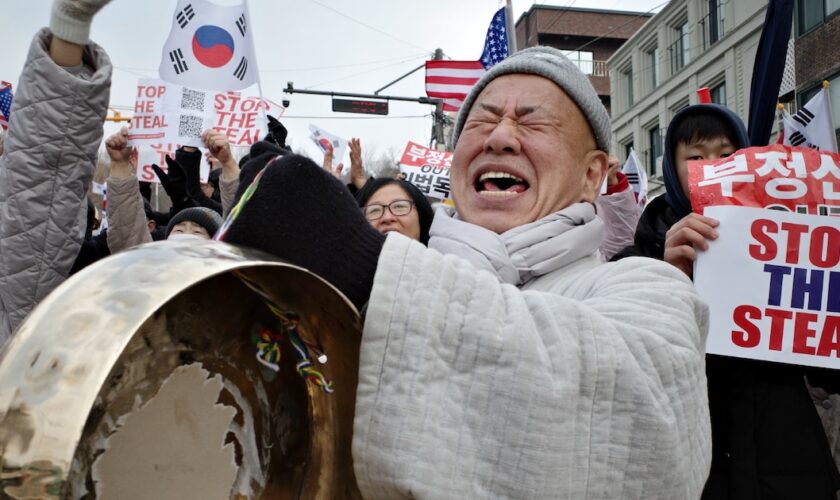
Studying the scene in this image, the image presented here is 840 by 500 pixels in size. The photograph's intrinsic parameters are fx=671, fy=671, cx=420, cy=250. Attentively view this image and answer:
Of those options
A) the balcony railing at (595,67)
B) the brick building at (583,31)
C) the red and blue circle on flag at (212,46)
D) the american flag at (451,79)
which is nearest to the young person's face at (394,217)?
the red and blue circle on flag at (212,46)

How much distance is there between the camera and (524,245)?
128 centimetres

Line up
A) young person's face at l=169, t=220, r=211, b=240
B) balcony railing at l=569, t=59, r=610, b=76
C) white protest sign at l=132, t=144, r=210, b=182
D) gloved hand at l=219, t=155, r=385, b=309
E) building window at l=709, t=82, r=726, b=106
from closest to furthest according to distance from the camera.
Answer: gloved hand at l=219, t=155, r=385, b=309, young person's face at l=169, t=220, r=211, b=240, white protest sign at l=132, t=144, r=210, b=182, building window at l=709, t=82, r=726, b=106, balcony railing at l=569, t=59, r=610, b=76

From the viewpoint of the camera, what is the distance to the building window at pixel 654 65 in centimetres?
2695

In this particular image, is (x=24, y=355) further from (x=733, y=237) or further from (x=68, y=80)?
(x=733, y=237)

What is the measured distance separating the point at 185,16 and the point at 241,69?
1.71ft

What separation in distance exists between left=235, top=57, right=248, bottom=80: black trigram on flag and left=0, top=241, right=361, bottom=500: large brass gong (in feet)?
14.5

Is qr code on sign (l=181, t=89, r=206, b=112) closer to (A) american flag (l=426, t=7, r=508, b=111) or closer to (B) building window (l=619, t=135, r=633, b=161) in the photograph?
(A) american flag (l=426, t=7, r=508, b=111)

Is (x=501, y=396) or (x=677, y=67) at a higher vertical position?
(x=677, y=67)

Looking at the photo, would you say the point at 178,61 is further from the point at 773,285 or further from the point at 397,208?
the point at 773,285

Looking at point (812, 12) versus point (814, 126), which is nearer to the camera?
point (814, 126)

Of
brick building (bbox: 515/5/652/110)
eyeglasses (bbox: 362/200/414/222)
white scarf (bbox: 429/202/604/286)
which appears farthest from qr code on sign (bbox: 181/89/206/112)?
brick building (bbox: 515/5/652/110)

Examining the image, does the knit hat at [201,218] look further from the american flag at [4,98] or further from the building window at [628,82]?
the building window at [628,82]

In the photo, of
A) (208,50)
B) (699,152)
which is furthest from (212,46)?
(699,152)

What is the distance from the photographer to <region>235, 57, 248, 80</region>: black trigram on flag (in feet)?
15.7
